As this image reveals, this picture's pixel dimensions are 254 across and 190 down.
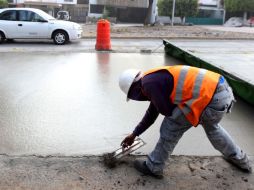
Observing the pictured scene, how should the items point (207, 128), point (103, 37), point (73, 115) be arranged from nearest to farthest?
point (207, 128) < point (73, 115) < point (103, 37)

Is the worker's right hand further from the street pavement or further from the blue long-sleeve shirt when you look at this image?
→ the blue long-sleeve shirt

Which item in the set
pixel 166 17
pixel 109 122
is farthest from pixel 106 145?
pixel 166 17

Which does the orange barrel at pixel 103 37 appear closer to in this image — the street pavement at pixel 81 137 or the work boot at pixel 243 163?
the street pavement at pixel 81 137

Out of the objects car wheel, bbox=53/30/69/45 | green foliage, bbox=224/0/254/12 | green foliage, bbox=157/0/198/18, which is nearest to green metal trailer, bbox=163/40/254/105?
car wheel, bbox=53/30/69/45

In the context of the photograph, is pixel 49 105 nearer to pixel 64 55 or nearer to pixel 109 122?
pixel 109 122

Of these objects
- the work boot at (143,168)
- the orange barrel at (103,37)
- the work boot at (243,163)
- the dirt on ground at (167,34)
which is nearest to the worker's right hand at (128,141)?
the work boot at (143,168)

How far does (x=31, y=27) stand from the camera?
15.9 m

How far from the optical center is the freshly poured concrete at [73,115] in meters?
4.84

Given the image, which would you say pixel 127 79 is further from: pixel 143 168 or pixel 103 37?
pixel 103 37

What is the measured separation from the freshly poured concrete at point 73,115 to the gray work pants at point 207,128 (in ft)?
2.44

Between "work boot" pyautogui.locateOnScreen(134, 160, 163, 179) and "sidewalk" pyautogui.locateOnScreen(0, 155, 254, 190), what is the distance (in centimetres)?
5

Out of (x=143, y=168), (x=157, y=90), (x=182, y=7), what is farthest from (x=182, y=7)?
(x=157, y=90)

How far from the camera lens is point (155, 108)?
12.7 ft

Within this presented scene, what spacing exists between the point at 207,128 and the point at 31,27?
524 inches
